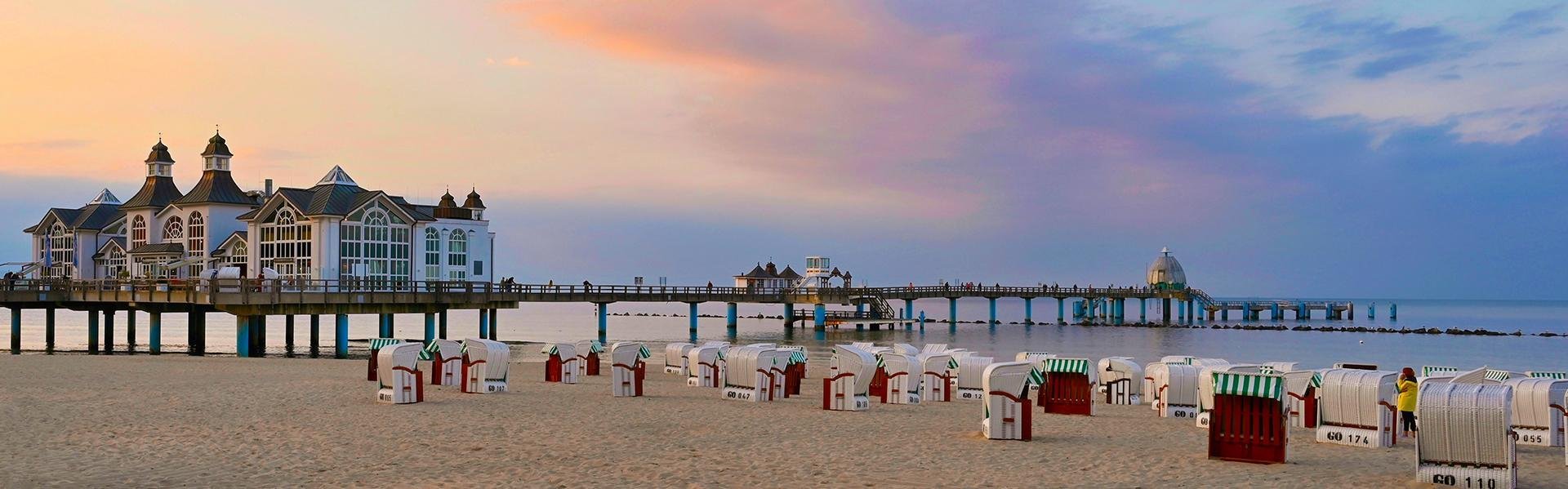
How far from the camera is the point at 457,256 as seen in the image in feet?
168

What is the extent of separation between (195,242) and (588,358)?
33401 mm

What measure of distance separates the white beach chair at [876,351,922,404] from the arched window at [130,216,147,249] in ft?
148

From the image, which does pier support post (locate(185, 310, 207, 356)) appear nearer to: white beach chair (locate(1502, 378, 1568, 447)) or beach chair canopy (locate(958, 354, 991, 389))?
beach chair canopy (locate(958, 354, 991, 389))

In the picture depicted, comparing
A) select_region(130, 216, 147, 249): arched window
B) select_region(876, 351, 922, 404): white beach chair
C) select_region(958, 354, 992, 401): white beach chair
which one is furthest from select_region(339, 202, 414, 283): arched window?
select_region(876, 351, 922, 404): white beach chair

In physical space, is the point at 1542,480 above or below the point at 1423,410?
below

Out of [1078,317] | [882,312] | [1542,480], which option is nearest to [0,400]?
[1542,480]

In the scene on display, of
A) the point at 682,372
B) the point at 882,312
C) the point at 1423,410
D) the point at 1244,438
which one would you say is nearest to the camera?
the point at 1423,410

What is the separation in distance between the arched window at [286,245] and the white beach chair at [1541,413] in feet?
134

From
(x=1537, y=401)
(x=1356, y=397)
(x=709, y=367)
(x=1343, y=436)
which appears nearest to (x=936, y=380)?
(x=709, y=367)

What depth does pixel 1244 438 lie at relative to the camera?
11664 millimetres

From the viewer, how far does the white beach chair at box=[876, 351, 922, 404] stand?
1822 cm

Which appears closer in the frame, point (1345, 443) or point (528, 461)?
point (528, 461)

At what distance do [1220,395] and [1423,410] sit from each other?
2071 millimetres

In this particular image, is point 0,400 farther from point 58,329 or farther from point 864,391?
point 58,329
